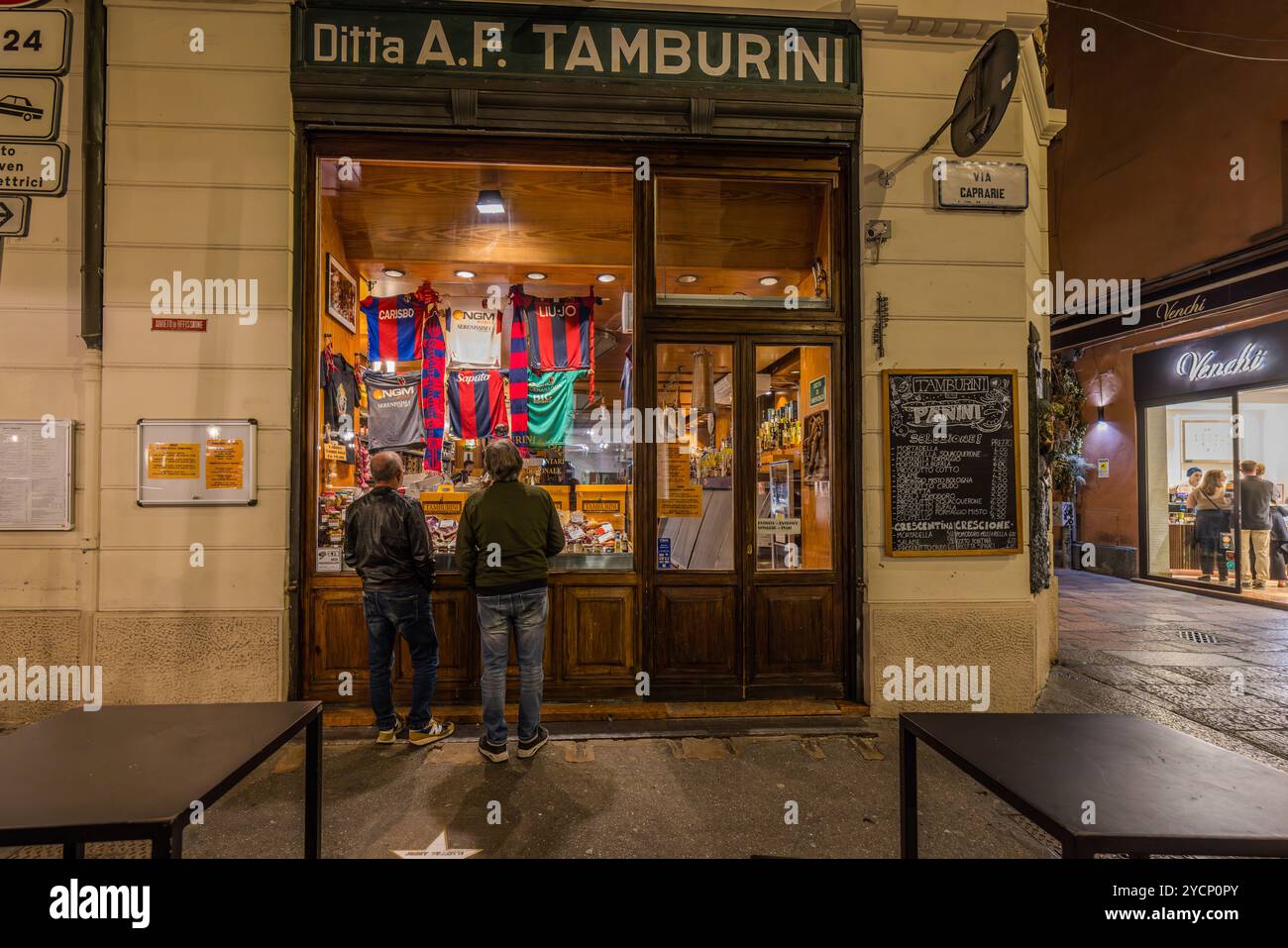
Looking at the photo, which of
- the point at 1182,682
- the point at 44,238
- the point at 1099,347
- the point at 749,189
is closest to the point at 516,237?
the point at 749,189

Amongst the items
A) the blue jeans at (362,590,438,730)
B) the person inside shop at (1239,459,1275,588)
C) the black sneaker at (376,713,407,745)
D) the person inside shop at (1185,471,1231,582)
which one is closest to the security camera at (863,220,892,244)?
the blue jeans at (362,590,438,730)

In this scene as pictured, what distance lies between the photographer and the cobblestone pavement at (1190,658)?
5156 mm

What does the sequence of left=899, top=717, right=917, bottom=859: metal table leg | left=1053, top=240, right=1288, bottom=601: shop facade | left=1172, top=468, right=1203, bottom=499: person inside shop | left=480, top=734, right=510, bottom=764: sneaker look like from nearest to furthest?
left=899, top=717, right=917, bottom=859: metal table leg
left=480, top=734, right=510, bottom=764: sneaker
left=1053, top=240, right=1288, bottom=601: shop facade
left=1172, top=468, right=1203, bottom=499: person inside shop

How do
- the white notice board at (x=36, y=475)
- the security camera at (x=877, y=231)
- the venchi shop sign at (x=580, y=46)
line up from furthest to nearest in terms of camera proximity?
the security camera at (x=877, y=231), the venchi shop sign at (x=580, y=46), the white notice board at (x=36, y=475)

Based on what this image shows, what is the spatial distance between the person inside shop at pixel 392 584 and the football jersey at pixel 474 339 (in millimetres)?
A: 1883

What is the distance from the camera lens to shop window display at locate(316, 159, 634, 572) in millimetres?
5871

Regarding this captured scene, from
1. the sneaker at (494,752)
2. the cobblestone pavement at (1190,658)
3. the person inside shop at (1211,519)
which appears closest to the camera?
the sneaker at (494,752)

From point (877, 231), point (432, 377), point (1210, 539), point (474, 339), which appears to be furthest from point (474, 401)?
point (1210, 539)

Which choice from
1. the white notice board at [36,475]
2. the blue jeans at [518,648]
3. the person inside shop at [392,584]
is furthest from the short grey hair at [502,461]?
the white notice board at [36,475]

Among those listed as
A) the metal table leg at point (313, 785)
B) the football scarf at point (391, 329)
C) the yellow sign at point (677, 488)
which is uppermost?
the football scarf at point (391, 329)

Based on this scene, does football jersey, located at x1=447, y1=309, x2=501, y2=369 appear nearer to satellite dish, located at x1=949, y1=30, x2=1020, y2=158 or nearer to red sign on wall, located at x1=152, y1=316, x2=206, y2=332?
red sign on wall, located at x1=152, y1=316, x2=206, y2=332

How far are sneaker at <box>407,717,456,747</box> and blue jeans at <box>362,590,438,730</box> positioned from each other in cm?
3

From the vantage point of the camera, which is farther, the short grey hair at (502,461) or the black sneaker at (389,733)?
the black sneaker at (389,733)

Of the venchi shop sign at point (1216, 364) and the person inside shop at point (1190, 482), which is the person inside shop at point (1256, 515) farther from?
the venchi shop sign at point (1216, 364)
